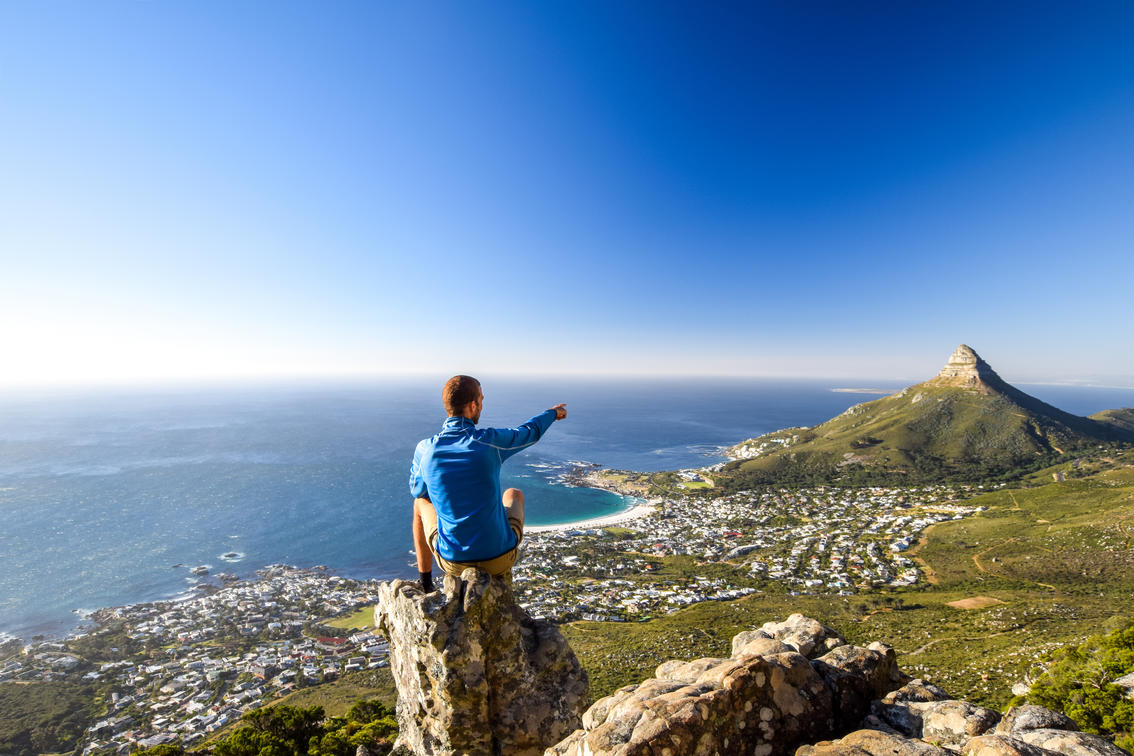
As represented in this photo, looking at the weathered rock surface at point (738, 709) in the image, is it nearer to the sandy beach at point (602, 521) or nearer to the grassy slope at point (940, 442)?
the sandy beach at point (602, 521)

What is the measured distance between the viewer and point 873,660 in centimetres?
605

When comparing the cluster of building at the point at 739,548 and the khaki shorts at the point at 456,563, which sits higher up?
the khaki shorts at the point at 456,563

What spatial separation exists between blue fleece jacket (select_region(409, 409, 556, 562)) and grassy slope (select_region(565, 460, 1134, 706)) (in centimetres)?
2872

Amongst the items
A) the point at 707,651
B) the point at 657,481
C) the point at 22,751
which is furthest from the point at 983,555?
the point at 22,751

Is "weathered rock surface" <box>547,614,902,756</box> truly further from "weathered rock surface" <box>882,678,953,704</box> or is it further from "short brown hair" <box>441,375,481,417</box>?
"short brown hair" <box>441,375,481,417</box>

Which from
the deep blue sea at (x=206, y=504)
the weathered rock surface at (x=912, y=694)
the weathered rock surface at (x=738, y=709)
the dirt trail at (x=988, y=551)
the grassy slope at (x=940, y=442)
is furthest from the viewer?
the grassy slope at (x=940, y=442)

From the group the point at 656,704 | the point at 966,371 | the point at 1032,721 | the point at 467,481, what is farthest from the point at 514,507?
the point at 966,371

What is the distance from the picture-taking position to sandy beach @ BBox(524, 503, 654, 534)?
76938mm

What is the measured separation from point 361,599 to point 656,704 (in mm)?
60732

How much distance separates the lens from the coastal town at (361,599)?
3525 cm

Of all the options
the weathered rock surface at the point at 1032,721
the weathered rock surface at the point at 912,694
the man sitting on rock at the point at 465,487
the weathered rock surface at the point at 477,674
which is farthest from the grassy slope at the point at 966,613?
the man sitting on rock at the point at 465,487

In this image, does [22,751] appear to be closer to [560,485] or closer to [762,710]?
[762,710]

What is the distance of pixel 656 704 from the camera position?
4.36 meters

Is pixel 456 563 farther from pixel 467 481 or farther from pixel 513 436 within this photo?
pixel 513 436
